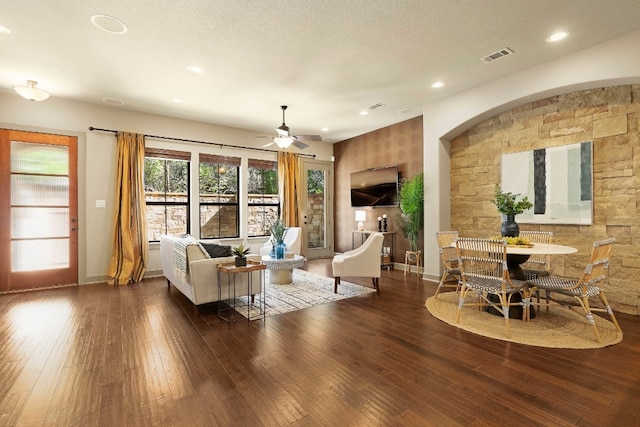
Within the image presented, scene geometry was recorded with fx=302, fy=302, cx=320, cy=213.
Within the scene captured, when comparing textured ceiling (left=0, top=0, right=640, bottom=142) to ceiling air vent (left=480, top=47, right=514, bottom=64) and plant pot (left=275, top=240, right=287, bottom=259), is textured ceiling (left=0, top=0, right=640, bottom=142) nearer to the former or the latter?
ceiling air vent (left=480, top=47, right=514, bottom=64)

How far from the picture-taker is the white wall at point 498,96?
344 cm

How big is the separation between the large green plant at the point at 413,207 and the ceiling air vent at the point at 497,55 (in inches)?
89.3

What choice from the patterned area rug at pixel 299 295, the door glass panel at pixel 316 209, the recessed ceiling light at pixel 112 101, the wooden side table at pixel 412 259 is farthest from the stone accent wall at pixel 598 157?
the recessed ceiling light at pixel 112 101

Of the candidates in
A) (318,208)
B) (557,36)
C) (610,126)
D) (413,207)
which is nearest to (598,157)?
(610,126)

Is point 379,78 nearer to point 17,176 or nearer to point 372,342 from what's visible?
point 372,342

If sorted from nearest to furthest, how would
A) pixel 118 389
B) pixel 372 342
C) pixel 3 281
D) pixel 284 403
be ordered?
pixel 284 403 < pixel 118 389 < pixel 372 342 < pixel 3 281

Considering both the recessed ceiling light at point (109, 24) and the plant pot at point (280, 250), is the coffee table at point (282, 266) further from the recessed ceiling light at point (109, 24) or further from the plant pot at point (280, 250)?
the recessed ceiling light at point (109, 24)

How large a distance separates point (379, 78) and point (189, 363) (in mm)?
4204

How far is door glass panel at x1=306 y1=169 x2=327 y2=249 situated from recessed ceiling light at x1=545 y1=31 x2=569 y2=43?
560cm

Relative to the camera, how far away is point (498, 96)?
14.7 ft

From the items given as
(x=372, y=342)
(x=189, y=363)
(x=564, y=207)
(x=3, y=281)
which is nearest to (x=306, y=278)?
(x=372, y=342)

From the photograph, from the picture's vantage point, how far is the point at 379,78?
4395mm

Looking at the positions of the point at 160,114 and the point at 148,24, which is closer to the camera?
the point at 148,24

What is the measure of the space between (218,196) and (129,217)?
1814 millimetres
